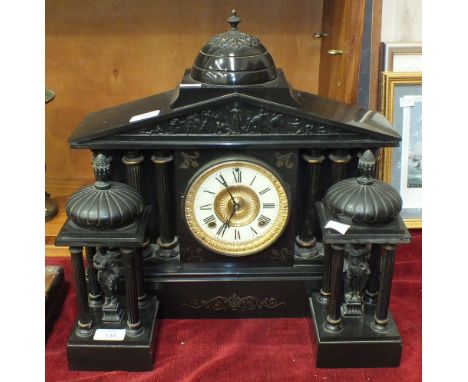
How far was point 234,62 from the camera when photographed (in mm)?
1361

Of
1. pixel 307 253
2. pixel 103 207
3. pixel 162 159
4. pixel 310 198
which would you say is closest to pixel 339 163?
pixel 310 198

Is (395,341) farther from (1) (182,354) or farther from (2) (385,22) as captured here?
(2) (385,22)

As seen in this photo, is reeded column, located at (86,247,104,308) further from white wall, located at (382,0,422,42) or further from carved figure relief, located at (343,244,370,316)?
white wall, located at (382,0,422,42)

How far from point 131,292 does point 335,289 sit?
1.52 feet

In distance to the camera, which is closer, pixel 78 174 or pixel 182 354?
pixel 182 354

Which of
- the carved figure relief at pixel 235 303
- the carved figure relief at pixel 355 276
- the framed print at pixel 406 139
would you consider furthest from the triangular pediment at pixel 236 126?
the framed print at pixel 406 139

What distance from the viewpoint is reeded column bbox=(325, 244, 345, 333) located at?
1329mm

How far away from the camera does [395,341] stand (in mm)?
1396

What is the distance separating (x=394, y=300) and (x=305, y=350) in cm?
33

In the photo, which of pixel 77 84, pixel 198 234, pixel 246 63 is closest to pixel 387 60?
pixel 246 63

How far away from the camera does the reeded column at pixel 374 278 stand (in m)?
1.47

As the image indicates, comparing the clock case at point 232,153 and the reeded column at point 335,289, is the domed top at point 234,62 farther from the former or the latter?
the reeded column at point 335,289

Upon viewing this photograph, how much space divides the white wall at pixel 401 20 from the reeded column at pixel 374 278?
796mm

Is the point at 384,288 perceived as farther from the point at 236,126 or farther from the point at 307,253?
the point at 236,126
